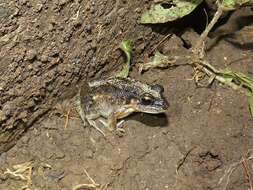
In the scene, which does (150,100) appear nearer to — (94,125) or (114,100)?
(114,100)

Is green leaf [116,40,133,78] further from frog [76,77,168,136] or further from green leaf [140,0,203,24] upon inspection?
green leaf [140,0,203,24]

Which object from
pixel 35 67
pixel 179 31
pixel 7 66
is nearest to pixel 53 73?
pixel 35 67

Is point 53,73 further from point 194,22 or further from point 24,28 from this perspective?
point 194,22

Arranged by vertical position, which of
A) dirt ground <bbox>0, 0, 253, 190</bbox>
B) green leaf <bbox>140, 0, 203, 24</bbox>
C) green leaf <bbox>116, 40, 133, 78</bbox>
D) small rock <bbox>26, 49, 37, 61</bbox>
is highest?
small rock <bbox>26, 49, 37, 61</bbox>

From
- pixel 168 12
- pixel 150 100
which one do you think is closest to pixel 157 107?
pixel 150 100

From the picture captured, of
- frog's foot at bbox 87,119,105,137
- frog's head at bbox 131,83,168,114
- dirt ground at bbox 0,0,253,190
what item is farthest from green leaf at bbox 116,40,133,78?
frog's foot at bbox 87,119,105,137

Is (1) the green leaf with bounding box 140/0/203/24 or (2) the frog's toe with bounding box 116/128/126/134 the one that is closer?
(2) the frog's toe with bounding box 116/128/126/134
